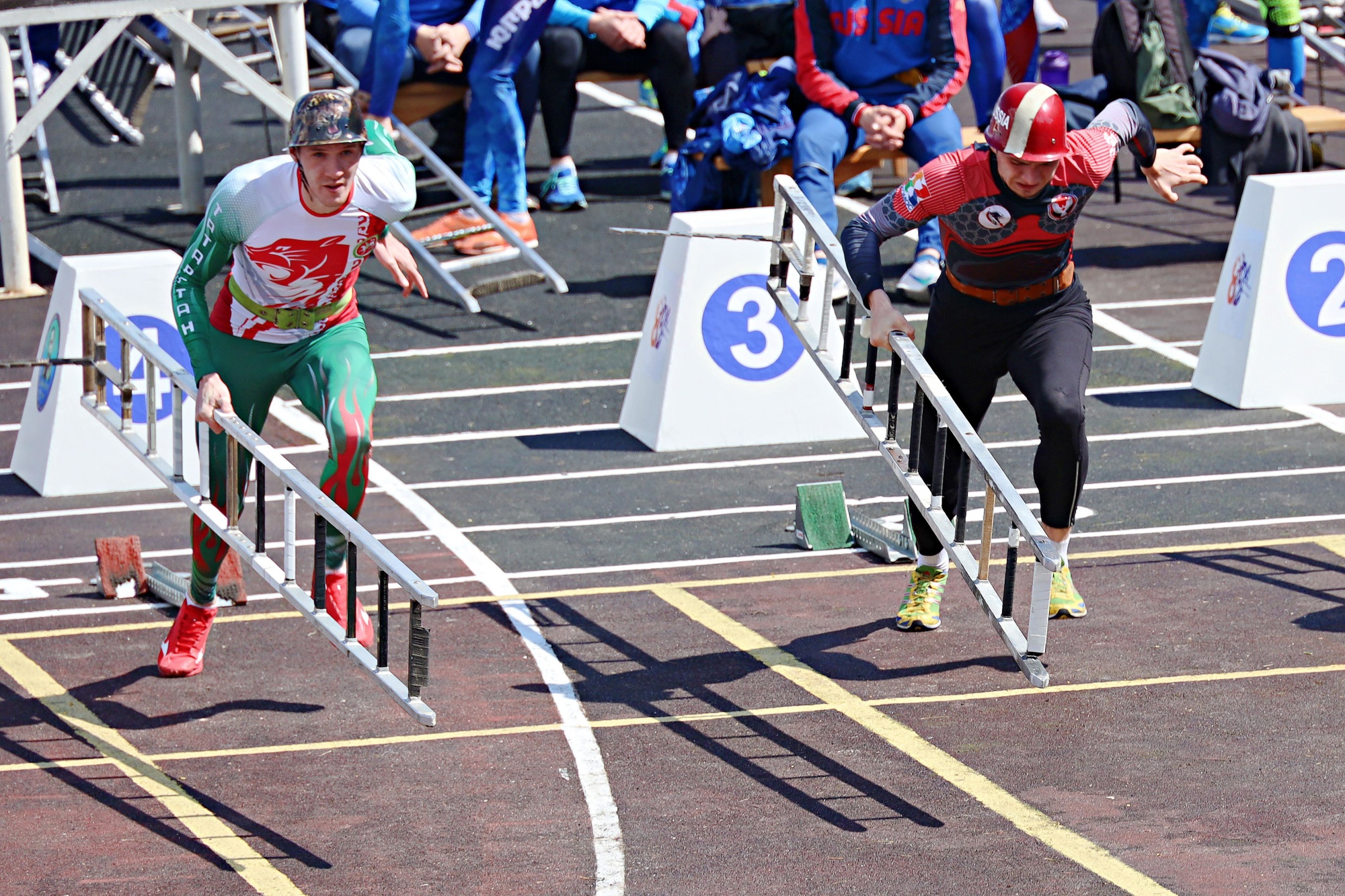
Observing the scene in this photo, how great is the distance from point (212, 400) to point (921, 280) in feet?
23.1

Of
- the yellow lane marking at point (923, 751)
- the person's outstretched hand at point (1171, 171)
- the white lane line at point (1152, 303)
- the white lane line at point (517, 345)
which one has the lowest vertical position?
the white lane line at point (517, 345)

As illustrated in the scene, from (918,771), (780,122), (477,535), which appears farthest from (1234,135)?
(918,771)

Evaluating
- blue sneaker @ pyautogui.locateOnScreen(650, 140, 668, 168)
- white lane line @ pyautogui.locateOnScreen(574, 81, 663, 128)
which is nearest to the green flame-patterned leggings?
blue sneaker @ pyautogui.locateOnScreen(650, 140, 668, 168)

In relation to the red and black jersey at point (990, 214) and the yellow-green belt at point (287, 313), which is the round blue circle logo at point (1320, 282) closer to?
the red and black jersey at point (990, 214)

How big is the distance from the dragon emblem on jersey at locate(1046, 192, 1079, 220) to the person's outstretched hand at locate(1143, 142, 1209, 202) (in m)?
0.60

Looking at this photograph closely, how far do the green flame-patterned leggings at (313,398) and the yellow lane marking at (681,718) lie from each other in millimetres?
725

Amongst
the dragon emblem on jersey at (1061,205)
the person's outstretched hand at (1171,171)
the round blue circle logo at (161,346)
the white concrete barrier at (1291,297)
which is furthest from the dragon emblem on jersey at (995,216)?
the round blue circle logo at (161,346)

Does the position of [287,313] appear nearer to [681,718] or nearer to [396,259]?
[396,259]

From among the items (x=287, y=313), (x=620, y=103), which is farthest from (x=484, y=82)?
(x=287, y=313)

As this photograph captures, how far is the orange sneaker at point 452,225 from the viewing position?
1442cm

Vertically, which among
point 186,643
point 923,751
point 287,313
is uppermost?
point 287,313

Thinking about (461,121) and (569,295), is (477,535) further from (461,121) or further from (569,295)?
(461,121)

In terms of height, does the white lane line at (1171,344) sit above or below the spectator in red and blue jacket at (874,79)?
below

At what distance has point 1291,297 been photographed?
36.4 ft
